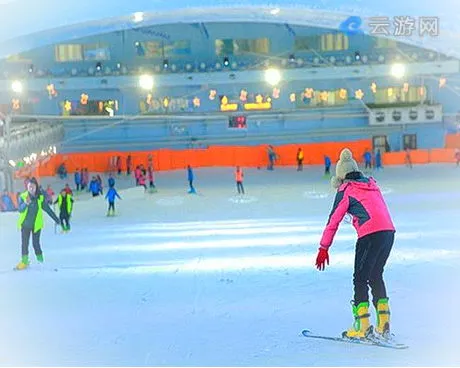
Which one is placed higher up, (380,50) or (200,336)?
(380,50)

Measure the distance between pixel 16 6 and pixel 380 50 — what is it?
28.8 ft

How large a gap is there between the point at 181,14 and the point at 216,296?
856 centimetres

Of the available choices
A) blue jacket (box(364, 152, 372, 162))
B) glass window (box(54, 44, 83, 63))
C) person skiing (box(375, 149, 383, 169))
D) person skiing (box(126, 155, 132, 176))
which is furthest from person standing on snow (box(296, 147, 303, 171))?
glass window (box(54, 44, 83, 63))

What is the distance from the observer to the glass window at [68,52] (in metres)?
15.6

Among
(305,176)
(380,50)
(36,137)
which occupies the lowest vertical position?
(305,176)

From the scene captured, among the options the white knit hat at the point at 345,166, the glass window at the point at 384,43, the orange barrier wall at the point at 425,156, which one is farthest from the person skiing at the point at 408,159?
the white knit hat at the point at 345,166

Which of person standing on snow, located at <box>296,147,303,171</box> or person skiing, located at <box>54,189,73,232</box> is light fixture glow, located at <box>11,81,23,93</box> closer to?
person standing on snow, located at <box>296,147,303,171</box>

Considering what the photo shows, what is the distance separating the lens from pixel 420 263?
4.99 metres

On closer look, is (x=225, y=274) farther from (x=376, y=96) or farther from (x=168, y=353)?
(x=376, y=96)

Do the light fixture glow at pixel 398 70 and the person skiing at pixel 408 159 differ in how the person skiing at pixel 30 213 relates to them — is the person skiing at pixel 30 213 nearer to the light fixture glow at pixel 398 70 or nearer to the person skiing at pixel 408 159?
the person skiing at pixel 408 159

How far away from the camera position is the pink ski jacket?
10.8ft

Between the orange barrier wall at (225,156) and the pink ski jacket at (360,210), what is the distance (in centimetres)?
1188

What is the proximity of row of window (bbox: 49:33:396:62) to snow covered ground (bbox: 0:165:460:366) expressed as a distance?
789cm

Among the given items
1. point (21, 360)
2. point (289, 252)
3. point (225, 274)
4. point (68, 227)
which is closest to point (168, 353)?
point (21, 360)
